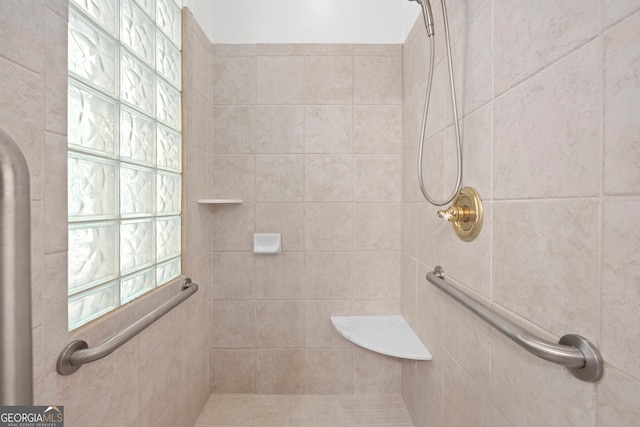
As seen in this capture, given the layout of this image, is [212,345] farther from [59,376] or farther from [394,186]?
[394,186]

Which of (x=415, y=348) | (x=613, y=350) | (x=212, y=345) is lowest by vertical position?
(x=212, y=345)

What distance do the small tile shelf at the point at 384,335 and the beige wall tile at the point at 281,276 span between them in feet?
0.93

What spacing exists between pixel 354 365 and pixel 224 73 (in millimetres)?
1827

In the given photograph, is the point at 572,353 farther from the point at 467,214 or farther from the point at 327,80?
the point at 327,80

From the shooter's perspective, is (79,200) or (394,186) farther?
(394,186)

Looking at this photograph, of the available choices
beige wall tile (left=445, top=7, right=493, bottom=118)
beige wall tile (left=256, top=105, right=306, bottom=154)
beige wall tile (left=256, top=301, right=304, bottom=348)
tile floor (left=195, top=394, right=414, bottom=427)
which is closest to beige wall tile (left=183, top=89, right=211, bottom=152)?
beige wall tile (left=256, top=105, right=306, bottom=154)

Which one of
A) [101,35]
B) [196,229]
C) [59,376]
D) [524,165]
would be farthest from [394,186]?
[59,376]

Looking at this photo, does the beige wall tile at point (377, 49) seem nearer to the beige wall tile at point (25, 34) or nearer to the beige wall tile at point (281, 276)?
the beige wall tile at point (281, 276)

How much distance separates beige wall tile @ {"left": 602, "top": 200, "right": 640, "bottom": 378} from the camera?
1.42ft

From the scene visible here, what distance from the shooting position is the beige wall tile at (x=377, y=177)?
1640 mm

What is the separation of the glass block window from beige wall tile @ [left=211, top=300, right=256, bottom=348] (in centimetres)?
46

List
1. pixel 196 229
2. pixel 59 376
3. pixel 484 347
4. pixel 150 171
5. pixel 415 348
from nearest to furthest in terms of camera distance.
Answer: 1. pixel 59 376
2. pixel 484 347
3. pixel 150 171
4. pixel 415 348
5. pixel 196 229

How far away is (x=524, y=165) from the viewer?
665 mm

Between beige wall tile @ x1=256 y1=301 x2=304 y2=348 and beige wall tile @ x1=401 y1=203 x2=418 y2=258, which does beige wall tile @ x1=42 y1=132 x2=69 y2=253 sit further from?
beige wall tile @ x1=401 y1=203 x2=418 y2=258
